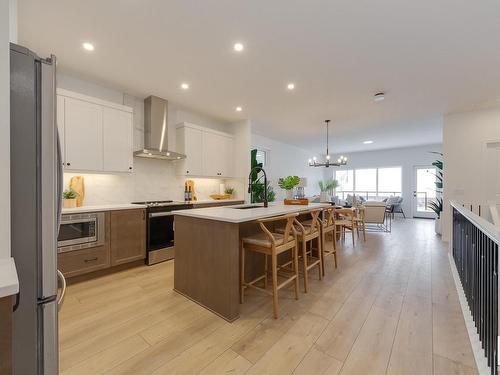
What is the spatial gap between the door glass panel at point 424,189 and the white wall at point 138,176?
25.3 feet

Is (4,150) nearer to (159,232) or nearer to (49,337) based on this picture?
(49,337)

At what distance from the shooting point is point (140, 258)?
3344 mm

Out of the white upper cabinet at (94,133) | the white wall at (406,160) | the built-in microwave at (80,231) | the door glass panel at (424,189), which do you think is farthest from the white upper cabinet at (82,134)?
the door glass panel at (424,189)

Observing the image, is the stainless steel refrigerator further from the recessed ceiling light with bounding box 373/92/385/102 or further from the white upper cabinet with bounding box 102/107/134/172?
the recessed ceiling light with bounding box 373/92/385/102

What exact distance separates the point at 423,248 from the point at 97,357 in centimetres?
507

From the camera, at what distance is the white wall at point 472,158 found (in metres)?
4.52

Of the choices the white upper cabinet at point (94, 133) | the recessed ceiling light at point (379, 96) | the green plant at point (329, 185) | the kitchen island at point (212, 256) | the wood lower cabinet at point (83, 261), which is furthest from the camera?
the green plant at point (329, 185)

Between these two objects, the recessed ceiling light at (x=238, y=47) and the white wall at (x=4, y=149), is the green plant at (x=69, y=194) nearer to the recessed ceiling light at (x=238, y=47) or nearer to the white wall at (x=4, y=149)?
the white wall at (x=4, y=149)

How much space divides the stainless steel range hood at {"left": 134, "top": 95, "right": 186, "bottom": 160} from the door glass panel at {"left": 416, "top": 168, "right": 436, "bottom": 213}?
9.29 metres

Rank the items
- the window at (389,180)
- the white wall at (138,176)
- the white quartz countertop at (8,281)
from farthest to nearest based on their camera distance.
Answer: the window at (389,180)
the white wall at (138,176)
the white quartz countertop at (8,281)

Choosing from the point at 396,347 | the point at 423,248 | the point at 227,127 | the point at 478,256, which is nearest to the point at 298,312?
the point at 396,347

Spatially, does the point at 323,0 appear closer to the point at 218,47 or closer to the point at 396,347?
the point at 218,47

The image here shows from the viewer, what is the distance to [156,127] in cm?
392

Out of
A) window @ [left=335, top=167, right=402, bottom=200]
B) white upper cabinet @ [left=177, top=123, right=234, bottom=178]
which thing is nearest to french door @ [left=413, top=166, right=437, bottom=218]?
window @ [left=335, top=167, right=402, bottom=200]
